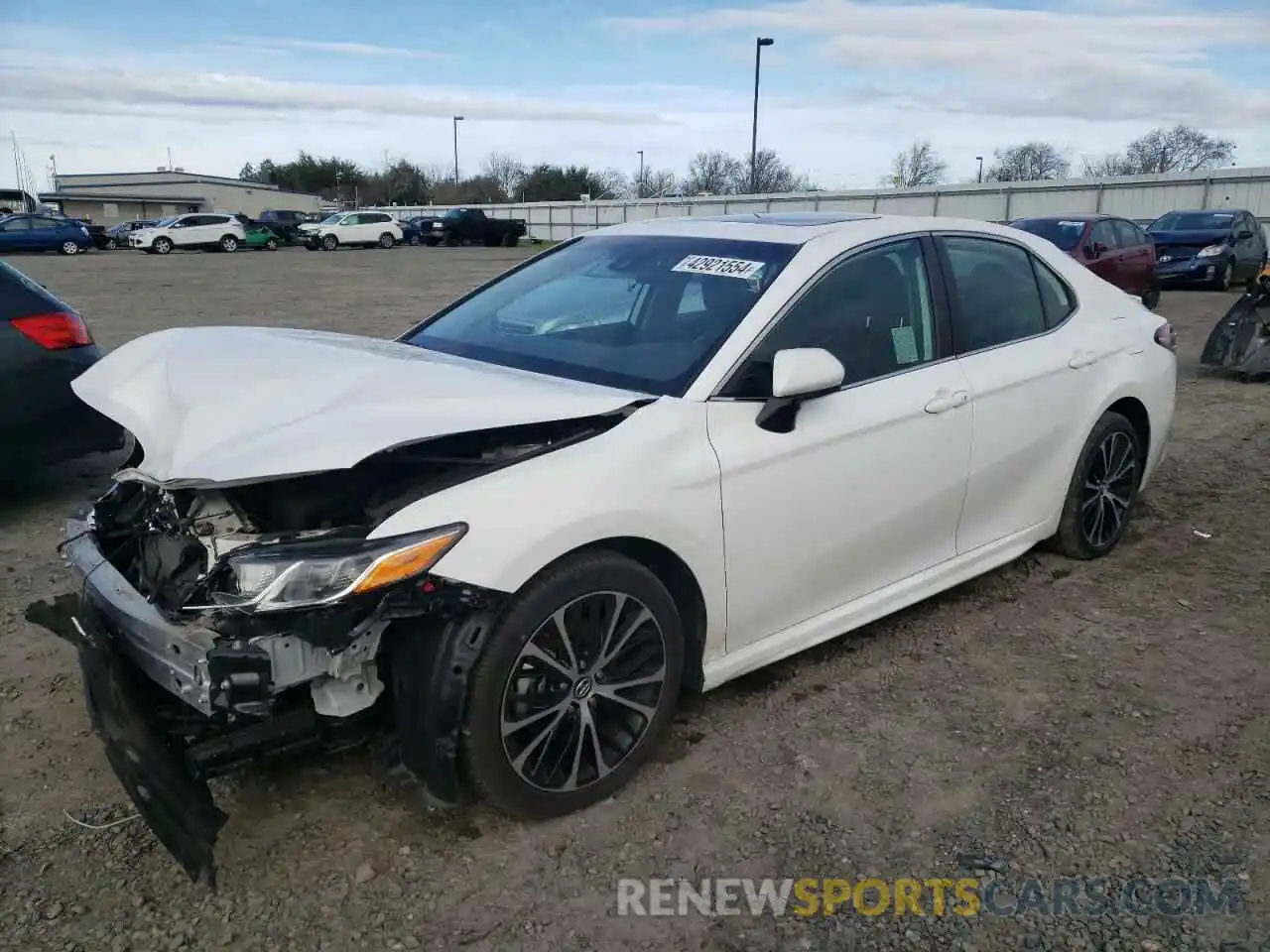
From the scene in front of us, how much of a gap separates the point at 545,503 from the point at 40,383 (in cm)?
370

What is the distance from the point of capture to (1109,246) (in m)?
14.8

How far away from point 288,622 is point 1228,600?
157 inches

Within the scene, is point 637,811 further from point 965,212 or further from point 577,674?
point 965,212

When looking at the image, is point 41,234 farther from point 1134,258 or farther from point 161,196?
point 161,196

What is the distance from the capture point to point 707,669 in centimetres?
324

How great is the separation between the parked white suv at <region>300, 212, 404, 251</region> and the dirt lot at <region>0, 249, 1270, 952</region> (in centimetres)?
3973

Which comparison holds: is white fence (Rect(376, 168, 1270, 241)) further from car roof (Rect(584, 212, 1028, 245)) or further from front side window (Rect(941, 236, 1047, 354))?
car roof (Rect(584, 212, 1028, 245))

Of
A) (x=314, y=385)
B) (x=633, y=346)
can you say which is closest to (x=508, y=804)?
Answer: (x=314, y=385)

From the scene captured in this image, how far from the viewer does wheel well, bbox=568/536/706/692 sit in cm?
295

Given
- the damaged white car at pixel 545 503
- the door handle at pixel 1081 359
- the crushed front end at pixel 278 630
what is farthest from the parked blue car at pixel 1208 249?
the crushed front end at pixel 278 630

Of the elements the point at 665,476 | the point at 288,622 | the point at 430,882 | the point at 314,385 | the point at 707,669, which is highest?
the point at 314,385

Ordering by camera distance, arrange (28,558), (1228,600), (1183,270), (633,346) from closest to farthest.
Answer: (633,346), (1228,600), (28,558), (1183,270)

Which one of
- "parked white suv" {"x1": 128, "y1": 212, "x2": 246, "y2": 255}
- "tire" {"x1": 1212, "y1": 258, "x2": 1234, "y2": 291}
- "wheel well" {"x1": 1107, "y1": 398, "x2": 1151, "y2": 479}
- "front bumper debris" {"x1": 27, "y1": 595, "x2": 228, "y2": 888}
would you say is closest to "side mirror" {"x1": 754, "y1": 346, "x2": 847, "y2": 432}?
"front bumper debris" {"x1": 27, "y1": 595, "x2": 228, "y2": 888}

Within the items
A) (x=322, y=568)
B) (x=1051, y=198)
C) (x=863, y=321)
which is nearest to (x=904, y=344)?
(x=863, y=321)
